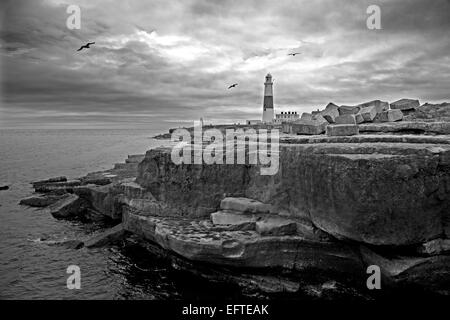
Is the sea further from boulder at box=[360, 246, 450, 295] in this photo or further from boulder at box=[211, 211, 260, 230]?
boulder at box=[360, 246, 450, 295]

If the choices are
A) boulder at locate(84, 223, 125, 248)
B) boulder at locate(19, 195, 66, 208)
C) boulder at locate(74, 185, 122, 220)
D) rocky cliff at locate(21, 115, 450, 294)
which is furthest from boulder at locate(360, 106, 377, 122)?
boulder at locate(19, 195, 66, 208)

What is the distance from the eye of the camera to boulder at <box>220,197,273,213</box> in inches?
580

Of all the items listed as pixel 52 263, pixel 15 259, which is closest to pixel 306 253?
pixel 52 263

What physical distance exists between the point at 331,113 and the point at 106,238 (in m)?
15.0

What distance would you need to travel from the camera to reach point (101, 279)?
47.4 ft

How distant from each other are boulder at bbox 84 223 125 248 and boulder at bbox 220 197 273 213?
6.09 metres

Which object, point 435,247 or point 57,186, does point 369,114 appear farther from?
point 57,186

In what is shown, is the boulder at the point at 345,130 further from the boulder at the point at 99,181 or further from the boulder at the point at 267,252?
the boulder at the point at 99,181

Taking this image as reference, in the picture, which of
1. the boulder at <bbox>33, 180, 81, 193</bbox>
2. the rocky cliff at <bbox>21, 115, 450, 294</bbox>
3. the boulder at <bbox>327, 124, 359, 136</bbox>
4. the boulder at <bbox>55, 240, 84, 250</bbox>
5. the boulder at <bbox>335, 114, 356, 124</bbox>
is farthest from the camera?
the boulder at <bbox>33, 180, 81, 193</bbox>

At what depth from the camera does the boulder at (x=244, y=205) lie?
14.7 meters

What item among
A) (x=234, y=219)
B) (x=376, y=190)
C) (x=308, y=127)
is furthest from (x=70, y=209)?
(x=376, y=190)

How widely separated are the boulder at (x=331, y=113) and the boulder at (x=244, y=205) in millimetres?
9520

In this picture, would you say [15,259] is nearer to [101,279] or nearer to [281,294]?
[101,279]
